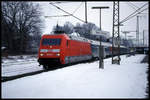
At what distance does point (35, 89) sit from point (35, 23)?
39.2 m

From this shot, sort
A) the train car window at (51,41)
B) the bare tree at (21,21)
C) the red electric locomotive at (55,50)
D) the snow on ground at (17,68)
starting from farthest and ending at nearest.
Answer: the bare tree at (21,21) < the train car window at (51,41) < the red electric locomotive at (55,50) < the snow on ground at (17,68)

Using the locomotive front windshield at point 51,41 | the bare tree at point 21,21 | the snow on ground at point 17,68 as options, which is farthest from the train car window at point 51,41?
the bare tree at point 21,21

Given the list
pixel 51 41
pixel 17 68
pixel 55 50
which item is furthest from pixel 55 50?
pixel 17 68

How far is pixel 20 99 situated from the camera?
20.3ft

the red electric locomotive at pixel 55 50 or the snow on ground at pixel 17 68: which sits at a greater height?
the red electric locomotive at pixel 55 50

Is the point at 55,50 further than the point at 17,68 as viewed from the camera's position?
No

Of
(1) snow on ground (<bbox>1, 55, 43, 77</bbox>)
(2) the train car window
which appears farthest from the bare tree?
(2) the train car window

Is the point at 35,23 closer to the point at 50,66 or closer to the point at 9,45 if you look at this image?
the point at 9,45

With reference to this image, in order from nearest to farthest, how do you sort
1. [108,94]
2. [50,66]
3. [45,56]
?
1. [108,94]
2. [45,56]
3. [50,66]

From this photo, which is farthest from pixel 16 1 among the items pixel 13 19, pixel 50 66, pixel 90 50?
pixel 50 66

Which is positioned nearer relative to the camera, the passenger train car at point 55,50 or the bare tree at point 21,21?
the passenger train car at point 55,50

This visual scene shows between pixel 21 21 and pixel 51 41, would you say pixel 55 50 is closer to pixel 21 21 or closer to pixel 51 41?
pixel 51 41

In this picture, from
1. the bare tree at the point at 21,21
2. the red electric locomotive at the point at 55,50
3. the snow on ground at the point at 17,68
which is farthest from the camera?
the bare tree at the point at 21,21

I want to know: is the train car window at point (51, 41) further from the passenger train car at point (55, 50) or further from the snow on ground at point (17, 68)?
the snow on ground at point (17, 68)
